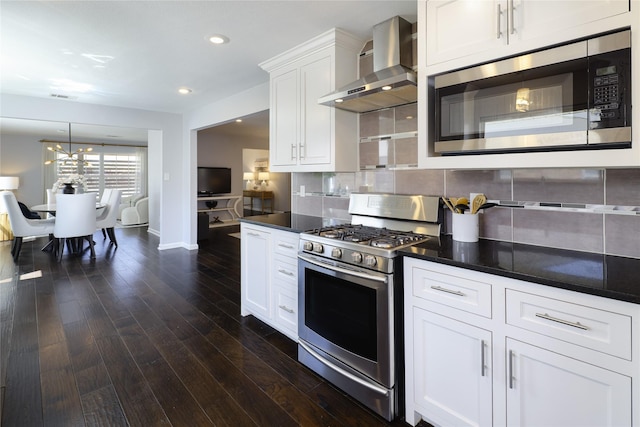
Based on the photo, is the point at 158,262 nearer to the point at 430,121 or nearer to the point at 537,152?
the point at 430,121

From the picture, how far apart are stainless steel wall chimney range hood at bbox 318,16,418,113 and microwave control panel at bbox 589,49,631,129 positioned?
869 millimetres

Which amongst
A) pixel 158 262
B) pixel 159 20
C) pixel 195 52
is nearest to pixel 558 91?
pixel 159 20

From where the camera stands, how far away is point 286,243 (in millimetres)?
2363

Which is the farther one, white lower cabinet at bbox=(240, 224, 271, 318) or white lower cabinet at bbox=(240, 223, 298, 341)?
white lower cabinet at bbox=(240, 224, 271, 318)

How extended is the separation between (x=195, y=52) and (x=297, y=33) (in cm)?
103

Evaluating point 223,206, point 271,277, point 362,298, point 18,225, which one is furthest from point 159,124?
point 362,298

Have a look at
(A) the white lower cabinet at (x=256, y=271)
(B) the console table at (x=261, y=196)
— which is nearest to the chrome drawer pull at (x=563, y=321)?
(A) the white lower cabinet at (x=256, y=271)

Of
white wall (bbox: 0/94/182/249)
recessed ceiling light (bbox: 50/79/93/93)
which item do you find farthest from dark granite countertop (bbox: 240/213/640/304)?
white wall (bbox: 0/94/182/249)

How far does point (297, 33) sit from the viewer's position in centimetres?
248

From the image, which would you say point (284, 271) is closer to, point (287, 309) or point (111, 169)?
point (287, 309)

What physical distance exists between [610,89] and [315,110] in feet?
5.83

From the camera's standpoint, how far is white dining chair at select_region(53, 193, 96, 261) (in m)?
5.07

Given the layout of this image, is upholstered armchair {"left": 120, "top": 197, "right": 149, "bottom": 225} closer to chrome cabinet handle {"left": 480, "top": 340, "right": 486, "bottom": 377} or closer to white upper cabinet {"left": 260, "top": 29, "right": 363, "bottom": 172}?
white upper cabinet {"left": 260, "top": 29, "right": 363, "bottom": 172}

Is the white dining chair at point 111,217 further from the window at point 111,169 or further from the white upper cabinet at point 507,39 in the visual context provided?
the white upper cabinet at point 507,39
